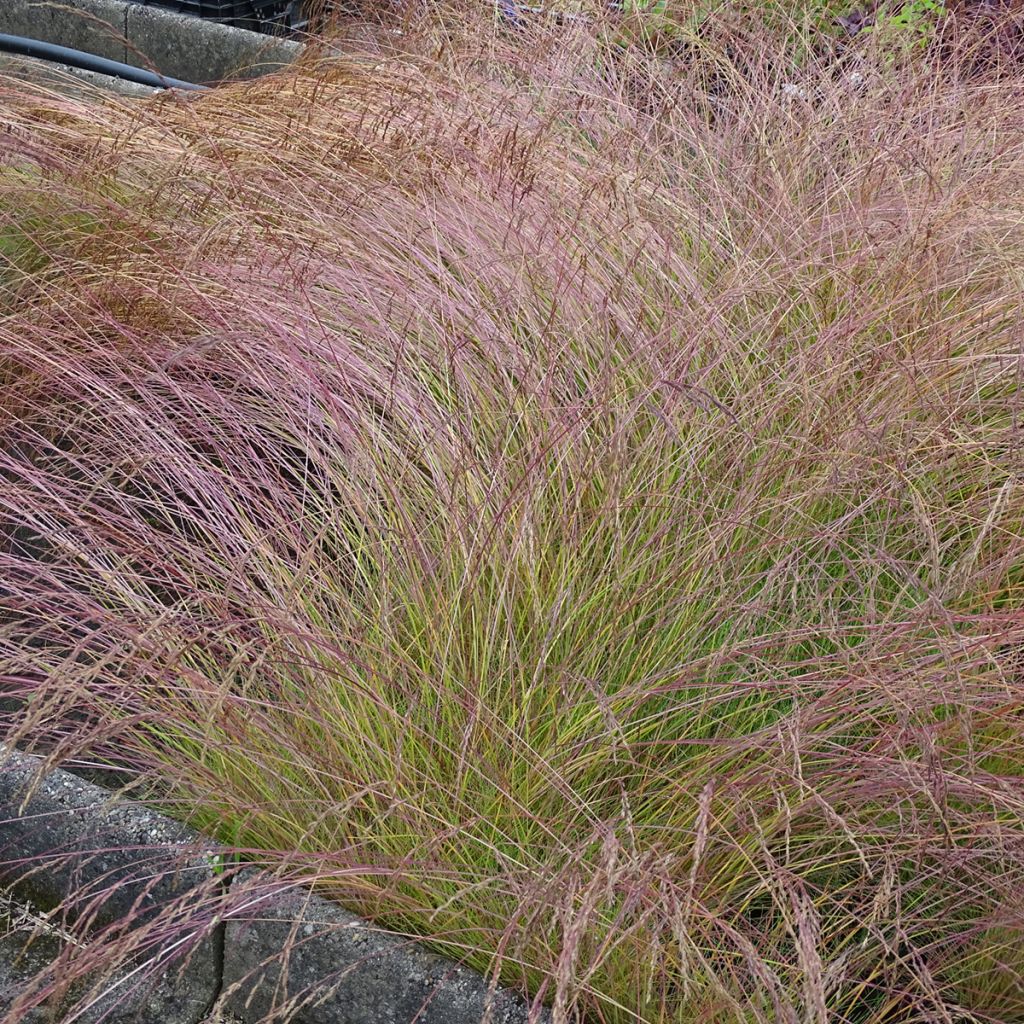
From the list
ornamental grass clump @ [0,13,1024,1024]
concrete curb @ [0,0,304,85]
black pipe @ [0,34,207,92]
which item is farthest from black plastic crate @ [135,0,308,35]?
ornamental grass clump @ [0,13,1024,1024]

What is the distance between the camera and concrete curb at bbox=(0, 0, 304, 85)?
4844 mm

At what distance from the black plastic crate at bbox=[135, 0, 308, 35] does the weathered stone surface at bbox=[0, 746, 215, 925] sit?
413 centimetres

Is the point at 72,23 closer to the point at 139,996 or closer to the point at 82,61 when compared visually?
the point at 82,61

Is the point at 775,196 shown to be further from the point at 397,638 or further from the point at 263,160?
the point at 397,638

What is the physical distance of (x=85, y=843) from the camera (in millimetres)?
1744

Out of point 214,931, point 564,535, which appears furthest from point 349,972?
point 564,535

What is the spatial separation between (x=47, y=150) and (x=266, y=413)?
127cm

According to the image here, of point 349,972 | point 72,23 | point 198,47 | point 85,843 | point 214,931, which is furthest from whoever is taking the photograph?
point 72,23

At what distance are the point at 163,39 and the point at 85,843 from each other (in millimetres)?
4174

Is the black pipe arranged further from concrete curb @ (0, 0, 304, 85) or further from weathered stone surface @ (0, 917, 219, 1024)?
weathered stone surface @ (0, 917, 219, 1024)

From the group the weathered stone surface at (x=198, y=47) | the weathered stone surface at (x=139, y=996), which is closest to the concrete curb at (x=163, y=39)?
the weathered stone surface at (x=198, y=47)

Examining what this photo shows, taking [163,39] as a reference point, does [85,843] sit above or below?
below

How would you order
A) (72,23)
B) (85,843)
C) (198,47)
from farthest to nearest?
(72,23) < (198,47) < (85,843)

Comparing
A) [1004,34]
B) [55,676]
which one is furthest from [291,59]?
[55,676]
